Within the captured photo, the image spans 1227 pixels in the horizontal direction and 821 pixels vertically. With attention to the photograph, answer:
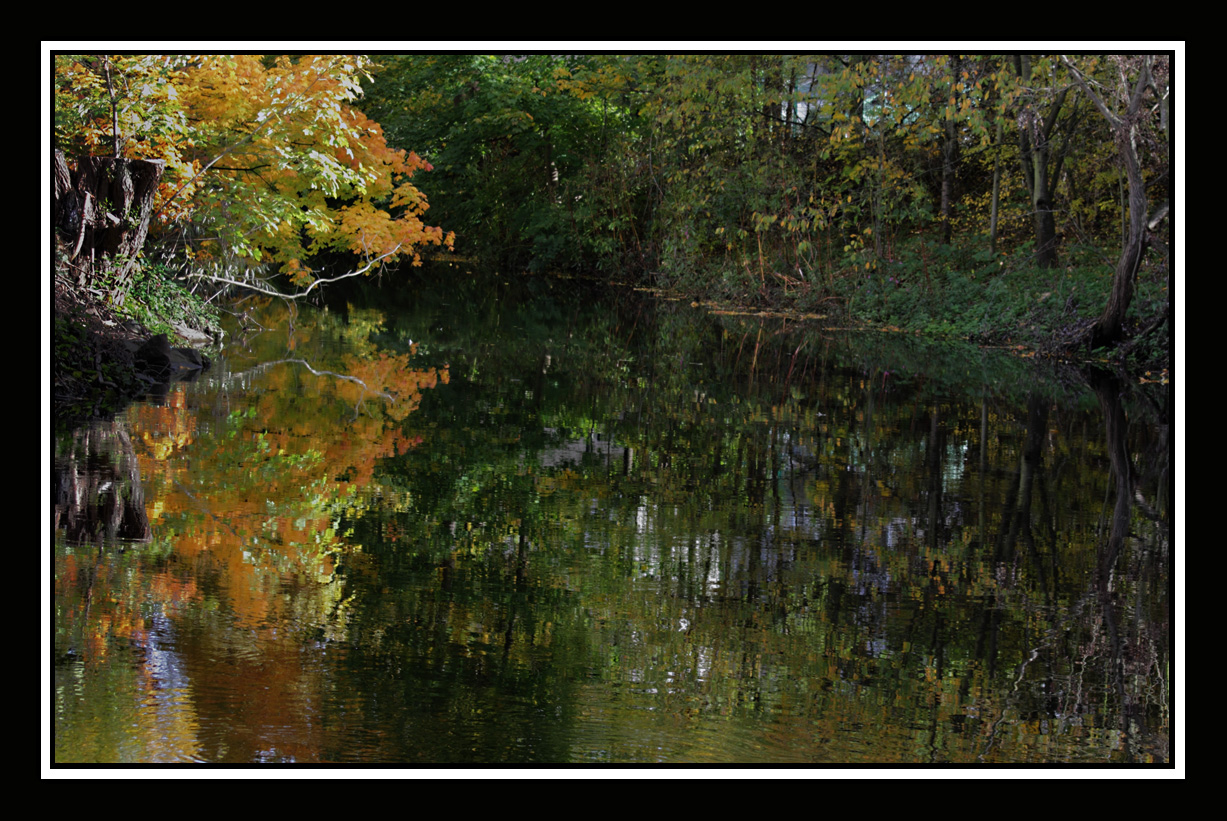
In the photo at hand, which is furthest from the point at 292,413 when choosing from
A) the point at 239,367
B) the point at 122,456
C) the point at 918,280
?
the point at 918,280

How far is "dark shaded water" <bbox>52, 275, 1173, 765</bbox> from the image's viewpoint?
4.07 m

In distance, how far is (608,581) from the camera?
581 cm

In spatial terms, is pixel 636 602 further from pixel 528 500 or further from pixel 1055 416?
pixel 1055 416

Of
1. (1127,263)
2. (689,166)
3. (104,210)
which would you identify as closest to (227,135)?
(104,210)

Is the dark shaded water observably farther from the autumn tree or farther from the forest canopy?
the autumn tree

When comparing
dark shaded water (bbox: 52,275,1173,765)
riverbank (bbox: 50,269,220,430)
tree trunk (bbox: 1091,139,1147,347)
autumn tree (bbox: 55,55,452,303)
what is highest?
autumn tree (bbox: 55,55,452,303)

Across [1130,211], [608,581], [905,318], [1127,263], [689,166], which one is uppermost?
[689,166]

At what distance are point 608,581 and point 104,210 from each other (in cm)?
1019

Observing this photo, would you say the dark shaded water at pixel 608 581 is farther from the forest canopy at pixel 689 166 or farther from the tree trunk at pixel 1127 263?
the tree trunk at pixel 1127 263

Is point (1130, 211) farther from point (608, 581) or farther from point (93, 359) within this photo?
point (93, 359)

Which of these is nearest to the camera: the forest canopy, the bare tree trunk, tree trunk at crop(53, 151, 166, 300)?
tree trunk at crop(53, 151, 166, 300)

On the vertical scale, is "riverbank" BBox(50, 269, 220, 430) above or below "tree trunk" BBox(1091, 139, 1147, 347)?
below

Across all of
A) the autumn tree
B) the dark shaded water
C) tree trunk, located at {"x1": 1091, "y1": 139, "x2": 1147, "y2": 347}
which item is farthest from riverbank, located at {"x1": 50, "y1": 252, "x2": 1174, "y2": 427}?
the autumn tree

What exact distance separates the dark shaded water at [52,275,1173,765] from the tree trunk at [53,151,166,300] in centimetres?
240
